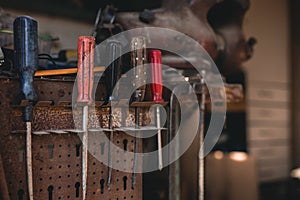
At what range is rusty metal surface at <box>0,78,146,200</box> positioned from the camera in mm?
913

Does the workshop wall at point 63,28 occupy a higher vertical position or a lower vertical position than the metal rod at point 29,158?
higher

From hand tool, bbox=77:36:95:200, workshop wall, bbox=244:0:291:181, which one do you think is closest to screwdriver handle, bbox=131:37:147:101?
hand tool, bbox=77:36:95:200

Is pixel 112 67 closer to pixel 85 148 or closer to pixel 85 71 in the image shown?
pixel 85 71

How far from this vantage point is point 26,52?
0.91 m

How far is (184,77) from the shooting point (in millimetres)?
1242

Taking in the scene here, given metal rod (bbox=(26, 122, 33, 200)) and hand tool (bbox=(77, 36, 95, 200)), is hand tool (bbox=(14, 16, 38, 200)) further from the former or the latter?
hand tool (bbox=(77, 36, 95, 200))

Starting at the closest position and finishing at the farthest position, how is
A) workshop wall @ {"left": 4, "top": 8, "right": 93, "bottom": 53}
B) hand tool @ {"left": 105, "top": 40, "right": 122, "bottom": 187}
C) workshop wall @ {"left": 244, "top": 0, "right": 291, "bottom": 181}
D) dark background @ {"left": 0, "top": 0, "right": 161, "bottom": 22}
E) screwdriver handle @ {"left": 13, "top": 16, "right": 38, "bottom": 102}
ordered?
1. screwdriver handle @ {"left": 13, "top": 16, "right": 38, "bottom": 102}
2. hand tool @ {"left": 105, "top": 40, "right": 122, "bottom": 187}
3. dark background @ {"left": 0, "top": 0, "right": 161, "bottom": 22}
4. workshop wall @ {"left": 4, "top": 8, "right": 93, "bottom": 53}
5. workshop wall @ {"left": 244, "top": 0, "right": 291, "bottom": 181}

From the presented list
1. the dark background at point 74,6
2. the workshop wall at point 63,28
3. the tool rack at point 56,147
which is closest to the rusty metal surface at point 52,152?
the tool rack at point 56,147

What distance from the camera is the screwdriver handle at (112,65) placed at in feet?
3.34

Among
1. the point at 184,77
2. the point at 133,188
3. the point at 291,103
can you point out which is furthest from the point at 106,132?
the point at 291,103

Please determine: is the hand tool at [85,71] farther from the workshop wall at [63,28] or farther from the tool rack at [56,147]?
the workshop wall at [63,28]

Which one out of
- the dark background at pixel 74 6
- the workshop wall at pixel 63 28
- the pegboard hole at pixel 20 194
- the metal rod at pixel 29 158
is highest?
the dark background at pixel 74 6

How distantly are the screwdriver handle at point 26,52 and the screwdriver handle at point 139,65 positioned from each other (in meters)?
0.26

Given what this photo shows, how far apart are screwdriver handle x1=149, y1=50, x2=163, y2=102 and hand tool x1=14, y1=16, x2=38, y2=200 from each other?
12.9 inches
